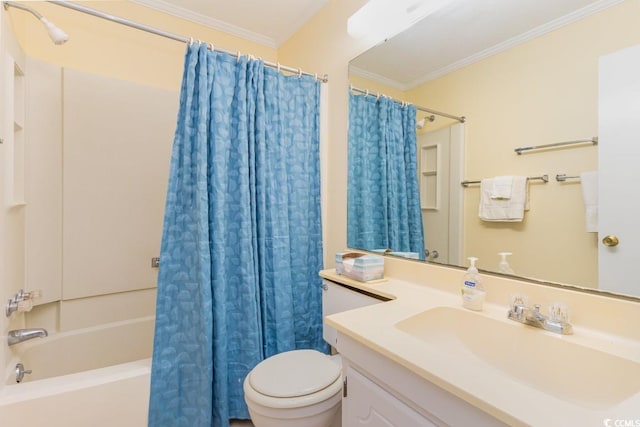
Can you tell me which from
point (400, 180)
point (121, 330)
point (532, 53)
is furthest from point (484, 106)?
point (121, 330)

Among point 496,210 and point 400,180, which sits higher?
point 400,180

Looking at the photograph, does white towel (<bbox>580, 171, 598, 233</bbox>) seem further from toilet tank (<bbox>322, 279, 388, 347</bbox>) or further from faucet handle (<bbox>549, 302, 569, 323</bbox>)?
toilet tank (<bbox>322, 279, 388, 347</bbox>)

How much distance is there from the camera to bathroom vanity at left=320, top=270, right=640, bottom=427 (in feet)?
1.74

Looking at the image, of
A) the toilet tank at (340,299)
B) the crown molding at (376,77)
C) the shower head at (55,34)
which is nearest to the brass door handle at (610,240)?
the toilet tank at (340,299)

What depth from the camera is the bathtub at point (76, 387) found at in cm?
113

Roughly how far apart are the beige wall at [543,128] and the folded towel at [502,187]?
27 mm

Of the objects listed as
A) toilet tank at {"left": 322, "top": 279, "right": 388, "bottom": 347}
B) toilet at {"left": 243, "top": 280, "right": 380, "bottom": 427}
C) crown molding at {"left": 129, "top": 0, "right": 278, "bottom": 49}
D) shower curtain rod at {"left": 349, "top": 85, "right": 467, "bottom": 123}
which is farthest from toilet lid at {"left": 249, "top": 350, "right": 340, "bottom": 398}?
crown molding at {"left": 129, "top": 0, "right": 278, "bottom": 49}

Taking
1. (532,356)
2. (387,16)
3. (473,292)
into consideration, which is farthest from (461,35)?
(532,356)

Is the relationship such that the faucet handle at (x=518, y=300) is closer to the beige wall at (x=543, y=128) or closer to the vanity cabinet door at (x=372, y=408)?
the beige wall at (x=543, y=128)

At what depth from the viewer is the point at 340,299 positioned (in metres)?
1.42

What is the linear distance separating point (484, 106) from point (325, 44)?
1195mm

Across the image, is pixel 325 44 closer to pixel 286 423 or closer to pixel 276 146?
pixel 276 146

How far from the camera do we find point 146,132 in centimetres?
206

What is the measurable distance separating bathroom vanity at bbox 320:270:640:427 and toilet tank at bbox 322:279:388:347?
0.23 metres
